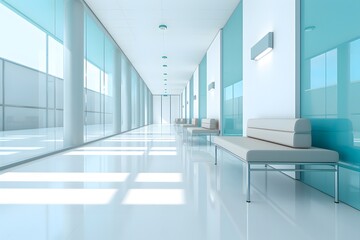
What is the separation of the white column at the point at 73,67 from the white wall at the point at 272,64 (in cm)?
429

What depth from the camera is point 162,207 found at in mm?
2400

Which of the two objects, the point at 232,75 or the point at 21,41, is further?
the point at 232,75

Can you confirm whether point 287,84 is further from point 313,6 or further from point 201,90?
point 201,90

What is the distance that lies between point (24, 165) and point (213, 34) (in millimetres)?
6994

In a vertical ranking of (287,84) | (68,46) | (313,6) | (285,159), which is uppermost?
(68,46)

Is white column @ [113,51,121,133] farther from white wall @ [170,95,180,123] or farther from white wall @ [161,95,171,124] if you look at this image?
white wall @ [161,95,171,124]

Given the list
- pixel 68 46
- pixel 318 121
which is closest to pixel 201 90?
pixel 68 46

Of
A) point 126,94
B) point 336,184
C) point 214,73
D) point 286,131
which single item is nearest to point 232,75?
point 214,73

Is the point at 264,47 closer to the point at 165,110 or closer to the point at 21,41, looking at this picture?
the point at 21,41

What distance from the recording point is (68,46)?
20.1 feet

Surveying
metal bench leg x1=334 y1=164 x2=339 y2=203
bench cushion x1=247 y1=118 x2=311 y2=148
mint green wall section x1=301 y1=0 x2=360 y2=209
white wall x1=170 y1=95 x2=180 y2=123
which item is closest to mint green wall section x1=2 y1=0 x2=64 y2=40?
bench cushion x1=247 y1=118 x2=311 y2=148

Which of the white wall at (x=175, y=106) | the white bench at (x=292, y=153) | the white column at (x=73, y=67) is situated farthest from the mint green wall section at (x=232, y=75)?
the white wall at (x=175, y=106)

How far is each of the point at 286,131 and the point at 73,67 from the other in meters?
5.45

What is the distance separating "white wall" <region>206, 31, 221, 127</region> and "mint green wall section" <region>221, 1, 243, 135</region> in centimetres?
49
